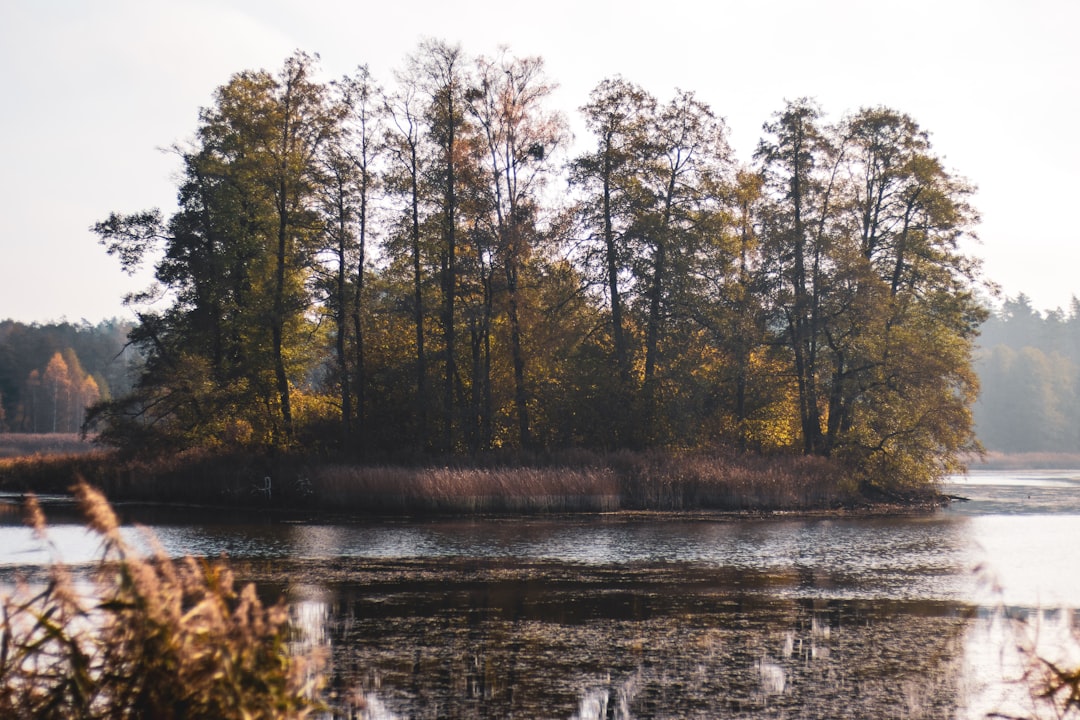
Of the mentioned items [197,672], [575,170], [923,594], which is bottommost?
[923,594]

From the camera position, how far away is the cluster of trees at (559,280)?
38.2 m

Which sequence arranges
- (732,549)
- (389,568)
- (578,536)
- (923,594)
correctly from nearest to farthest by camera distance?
(923,594)
(389,568)
(732,549)
(578,536)

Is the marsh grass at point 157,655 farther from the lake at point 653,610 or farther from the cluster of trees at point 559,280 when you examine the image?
the cluster of trees at point 559,280

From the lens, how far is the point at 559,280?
3959 cm

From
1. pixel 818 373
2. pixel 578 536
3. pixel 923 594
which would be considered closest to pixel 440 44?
pixel 818 373

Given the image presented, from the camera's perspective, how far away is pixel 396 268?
4094 centimetres

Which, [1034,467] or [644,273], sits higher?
[644,273]

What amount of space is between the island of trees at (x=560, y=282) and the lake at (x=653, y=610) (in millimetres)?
11514

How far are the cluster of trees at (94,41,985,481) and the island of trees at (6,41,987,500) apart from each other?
0.36 feet

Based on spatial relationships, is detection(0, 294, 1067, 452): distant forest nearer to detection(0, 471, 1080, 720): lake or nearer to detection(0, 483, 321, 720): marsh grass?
detection(0, 471, 1080, 720): lake

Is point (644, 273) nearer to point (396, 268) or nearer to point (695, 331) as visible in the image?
point (695, 331)

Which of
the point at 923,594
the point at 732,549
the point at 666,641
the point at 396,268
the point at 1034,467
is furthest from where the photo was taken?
the point at 1034,467

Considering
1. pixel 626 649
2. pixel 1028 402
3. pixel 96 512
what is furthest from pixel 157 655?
pixel 1028 402

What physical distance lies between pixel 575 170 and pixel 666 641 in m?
29.5
